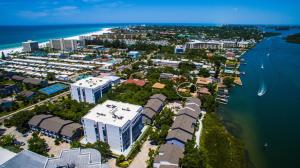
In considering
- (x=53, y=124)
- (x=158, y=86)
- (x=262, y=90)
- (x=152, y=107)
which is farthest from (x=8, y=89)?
(x=262, y=90)

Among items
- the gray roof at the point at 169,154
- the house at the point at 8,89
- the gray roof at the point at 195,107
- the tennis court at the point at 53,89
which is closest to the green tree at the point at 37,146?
the gray roof at the point at 169,154

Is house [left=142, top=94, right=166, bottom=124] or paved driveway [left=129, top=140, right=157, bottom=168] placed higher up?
house [left=142, top=94, right=166, bottom=124]

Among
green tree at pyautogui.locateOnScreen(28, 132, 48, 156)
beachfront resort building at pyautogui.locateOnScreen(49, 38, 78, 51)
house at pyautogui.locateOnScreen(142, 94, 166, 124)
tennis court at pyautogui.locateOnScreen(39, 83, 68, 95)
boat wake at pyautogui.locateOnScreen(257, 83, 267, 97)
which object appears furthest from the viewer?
beachfront resort building at pyautogui.locateOnScreen(49, 38, 78, 51)

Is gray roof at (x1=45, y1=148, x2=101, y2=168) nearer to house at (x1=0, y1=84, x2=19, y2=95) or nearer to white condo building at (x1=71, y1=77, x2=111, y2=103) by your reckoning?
white condo building at (x1=71, y1=77, x2=111, y2=103)

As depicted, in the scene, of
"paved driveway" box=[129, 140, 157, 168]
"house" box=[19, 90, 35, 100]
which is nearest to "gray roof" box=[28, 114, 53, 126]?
"house" box=[19, 90, 35, 100]

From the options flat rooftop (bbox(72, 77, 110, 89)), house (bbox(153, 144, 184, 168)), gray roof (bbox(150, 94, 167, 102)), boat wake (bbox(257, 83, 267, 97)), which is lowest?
boat wake (bbox(257, 83, 267, 97))

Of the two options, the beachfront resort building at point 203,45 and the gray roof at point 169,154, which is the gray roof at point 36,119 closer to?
the gray roof at point 169,154

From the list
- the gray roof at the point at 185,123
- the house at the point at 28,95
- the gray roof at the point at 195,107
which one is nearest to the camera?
the gray roof at the point at 185,123
